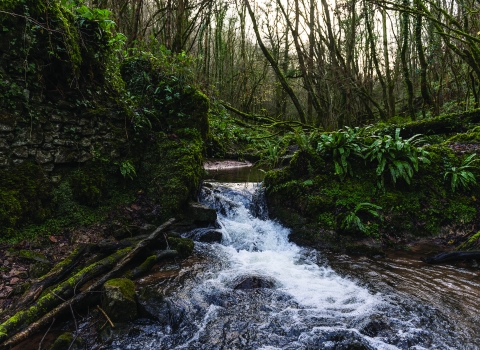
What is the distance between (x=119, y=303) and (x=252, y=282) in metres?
1.88

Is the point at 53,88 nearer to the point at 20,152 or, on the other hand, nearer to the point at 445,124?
the point at 20,152

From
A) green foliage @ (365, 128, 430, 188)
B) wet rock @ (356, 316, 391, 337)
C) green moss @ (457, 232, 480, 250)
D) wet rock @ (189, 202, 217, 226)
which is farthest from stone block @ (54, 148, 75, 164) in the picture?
green moss @ (457, 232, 480, 250)

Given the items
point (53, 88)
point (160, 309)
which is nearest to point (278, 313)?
point (160, 309)

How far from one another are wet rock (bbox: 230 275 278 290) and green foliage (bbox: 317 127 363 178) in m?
3.25

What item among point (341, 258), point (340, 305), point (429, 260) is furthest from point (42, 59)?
point (429, 260)

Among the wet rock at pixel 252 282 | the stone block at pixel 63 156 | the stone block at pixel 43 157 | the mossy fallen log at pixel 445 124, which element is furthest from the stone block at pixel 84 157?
the mossy fallen log at pixel 445 124

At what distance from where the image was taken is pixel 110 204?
18.4 feet

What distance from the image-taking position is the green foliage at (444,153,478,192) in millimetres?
5891

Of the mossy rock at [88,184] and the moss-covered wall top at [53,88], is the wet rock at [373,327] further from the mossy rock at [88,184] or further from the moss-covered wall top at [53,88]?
the moss-covered wall top at [53,88]

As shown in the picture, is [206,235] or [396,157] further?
[396,157]

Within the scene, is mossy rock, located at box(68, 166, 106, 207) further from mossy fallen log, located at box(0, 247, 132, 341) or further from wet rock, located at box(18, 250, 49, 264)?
mossy fallen log, located at box(0, 247, 132, 341)

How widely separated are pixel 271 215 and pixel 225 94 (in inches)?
825

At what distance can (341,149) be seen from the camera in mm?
6559

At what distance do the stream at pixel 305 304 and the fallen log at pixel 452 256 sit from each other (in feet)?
0.59
